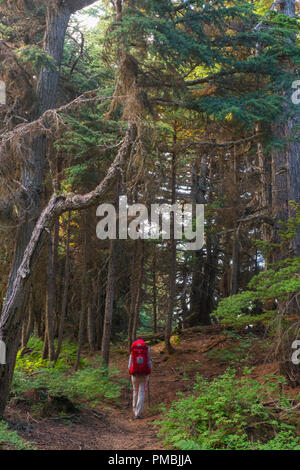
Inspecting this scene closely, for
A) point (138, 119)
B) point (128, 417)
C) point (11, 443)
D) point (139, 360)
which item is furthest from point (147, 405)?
point (138, 119)

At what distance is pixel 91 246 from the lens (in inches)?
595

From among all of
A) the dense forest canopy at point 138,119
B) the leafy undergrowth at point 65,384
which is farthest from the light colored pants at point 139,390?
the dense forest canopy at point 138,119

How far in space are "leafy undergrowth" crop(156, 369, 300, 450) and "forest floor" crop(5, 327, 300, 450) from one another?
0.58 meters

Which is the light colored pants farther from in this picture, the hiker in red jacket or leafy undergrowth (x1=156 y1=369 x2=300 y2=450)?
leafy undergrowth (x1=156 y1=369 x2=300 y2=450)

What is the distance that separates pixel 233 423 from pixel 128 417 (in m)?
3.93

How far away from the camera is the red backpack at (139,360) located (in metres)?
9.34

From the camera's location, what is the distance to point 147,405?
10.6 metres

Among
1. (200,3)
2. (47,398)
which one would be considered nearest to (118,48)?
(200,3)

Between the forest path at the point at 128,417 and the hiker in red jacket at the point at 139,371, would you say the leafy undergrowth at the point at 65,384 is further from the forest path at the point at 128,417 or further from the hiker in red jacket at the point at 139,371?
the hiker in red jacket at the point at 139,371

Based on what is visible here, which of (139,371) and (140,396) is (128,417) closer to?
(140,396)

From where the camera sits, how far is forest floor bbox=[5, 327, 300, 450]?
22.1ft

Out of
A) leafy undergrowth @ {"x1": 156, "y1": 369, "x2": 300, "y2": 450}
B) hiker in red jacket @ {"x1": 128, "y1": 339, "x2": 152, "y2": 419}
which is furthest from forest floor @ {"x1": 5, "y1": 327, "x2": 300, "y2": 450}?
leafy undergrowth @ {"x1": 156, "y1": 369, "x2": 300, "y2": 450}

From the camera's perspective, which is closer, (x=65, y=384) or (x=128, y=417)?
(x=128, y=417)

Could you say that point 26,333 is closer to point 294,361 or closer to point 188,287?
point 188,287
